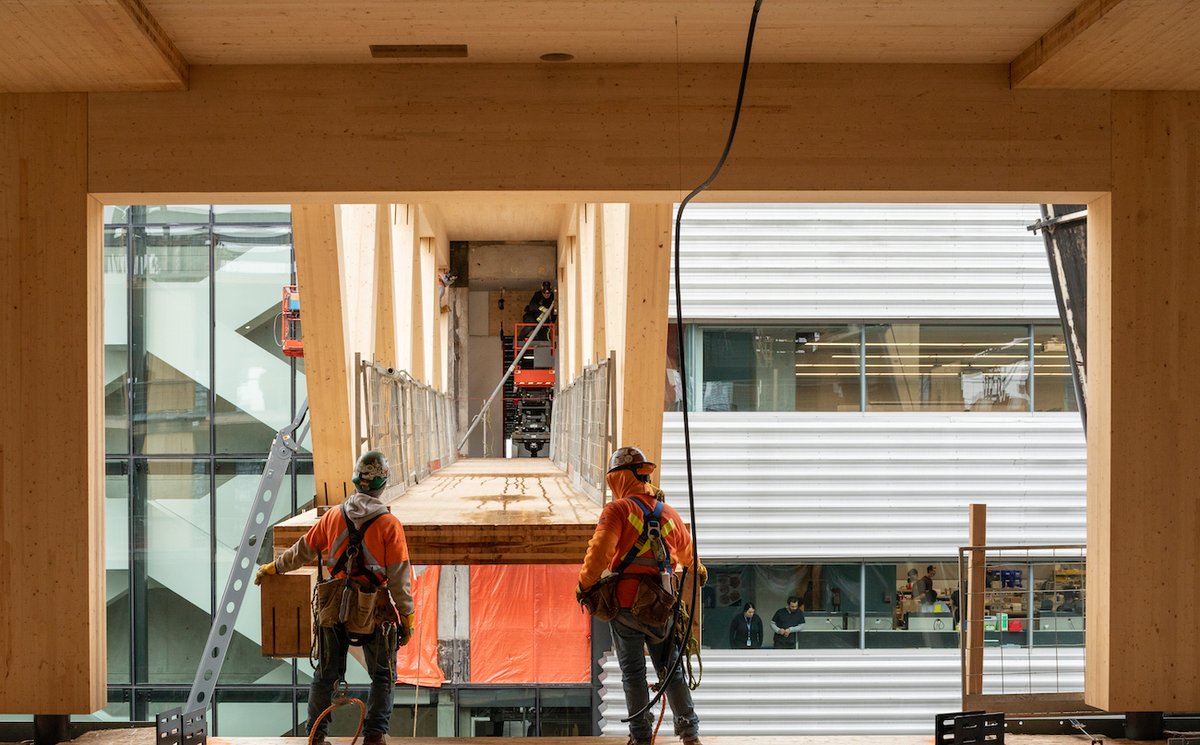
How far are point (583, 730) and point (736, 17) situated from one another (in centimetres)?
1603

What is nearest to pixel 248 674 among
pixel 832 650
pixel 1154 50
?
pixel 832 650

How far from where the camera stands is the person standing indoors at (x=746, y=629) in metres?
17.0

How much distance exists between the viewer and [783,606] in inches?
671

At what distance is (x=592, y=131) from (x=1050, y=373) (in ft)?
44.9

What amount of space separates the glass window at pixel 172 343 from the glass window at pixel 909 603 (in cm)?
1319

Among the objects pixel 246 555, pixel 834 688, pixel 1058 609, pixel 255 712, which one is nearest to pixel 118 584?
pixel 255 712

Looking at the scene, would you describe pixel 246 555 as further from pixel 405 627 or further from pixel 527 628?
pixel 405 627

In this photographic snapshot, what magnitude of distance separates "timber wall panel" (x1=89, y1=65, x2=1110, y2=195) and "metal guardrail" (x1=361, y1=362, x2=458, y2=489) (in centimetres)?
342

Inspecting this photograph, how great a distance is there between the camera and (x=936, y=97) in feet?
21.7

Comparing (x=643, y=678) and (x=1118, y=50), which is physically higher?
(x=1118, y=50)

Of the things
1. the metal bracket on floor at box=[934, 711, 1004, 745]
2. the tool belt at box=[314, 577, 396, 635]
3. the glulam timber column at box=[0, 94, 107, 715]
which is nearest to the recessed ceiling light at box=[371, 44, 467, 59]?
the glulam timber column at box=[0, 94, 107, 715]

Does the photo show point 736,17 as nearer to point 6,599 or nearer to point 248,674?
point 6,599

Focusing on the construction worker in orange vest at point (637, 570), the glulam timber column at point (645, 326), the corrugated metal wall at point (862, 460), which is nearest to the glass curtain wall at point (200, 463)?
the corrugated metal wall at point (862, 460)

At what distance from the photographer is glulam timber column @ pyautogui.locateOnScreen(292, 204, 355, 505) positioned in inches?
339
